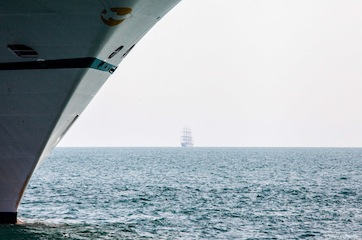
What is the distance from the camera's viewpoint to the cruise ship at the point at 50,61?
15.7 m

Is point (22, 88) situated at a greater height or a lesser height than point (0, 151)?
greater

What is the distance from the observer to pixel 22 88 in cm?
1844

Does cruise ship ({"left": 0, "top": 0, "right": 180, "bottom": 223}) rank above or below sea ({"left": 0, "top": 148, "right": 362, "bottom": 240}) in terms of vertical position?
above

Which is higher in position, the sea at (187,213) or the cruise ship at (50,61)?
the cruise ship at (50,61)

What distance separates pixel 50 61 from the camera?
1756cm

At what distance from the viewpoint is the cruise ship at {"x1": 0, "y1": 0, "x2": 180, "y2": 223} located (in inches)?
619

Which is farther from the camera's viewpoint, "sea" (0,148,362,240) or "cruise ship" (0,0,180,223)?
"sea" (0,148,362,240)

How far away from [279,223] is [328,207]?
9.82 meters

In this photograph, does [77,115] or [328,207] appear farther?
[328,207]

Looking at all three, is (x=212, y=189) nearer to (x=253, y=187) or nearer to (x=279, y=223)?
(x=253, y=187)

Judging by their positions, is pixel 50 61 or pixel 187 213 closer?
pixel 50 61

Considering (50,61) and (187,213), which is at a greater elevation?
(50,61)

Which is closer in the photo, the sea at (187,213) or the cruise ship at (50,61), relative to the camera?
the cruise ship at (50,61)

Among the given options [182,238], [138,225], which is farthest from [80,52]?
[138,225]
